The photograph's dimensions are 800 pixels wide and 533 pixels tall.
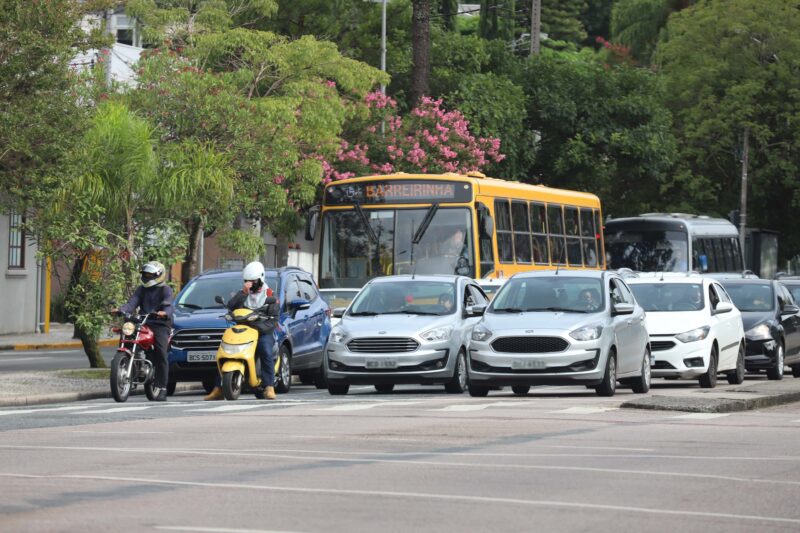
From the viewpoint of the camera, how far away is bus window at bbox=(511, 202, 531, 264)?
111 feet

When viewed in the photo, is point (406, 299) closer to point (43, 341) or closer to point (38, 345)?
point (38, 345)

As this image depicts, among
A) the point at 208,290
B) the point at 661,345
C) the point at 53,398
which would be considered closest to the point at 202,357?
the point at 208,290

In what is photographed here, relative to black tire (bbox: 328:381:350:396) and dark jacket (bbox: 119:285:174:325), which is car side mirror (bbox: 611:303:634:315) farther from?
dark jacket (bbox: 119:285:174:325)

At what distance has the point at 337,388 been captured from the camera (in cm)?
2427

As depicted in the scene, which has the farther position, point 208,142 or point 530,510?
point 208,142

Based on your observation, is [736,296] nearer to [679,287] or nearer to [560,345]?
[679,287]

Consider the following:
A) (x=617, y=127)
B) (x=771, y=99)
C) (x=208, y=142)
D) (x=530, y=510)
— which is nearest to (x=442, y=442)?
(x=530, y=510)

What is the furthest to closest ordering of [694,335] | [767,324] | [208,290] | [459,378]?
[767,324] → [694,335] → [208,290] → [459,378]

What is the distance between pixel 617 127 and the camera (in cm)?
5850

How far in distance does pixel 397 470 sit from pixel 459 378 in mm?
12247

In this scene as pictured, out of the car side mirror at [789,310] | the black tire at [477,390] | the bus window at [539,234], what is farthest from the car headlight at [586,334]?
the bus window at [539,234]

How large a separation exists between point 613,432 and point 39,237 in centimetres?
1443

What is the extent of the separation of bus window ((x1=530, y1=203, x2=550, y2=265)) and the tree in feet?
91.2

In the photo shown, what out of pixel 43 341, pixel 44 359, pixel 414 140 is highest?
pixel 414 140
